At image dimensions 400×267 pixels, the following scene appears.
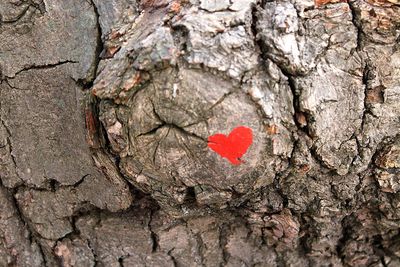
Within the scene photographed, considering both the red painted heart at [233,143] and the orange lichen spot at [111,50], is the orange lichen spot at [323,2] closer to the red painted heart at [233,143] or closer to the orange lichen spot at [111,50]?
the red painted heart at [233,143]

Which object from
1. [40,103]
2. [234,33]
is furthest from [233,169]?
[40,103]

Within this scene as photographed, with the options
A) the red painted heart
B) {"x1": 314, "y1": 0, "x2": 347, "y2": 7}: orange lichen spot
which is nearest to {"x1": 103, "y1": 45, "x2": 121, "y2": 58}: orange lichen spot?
the red painted heart

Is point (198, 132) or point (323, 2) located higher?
point (323, 2)

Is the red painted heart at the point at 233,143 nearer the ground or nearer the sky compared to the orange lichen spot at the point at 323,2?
nearer the ground

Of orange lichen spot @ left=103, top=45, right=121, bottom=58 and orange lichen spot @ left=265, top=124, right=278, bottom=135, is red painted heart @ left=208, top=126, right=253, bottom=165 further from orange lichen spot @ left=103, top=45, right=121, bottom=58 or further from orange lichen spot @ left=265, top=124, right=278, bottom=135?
orange lichen spot @ left=103, top=45, right=121, bottom=58

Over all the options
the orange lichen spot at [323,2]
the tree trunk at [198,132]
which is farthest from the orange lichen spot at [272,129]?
the orange lichen spot at [323,2]

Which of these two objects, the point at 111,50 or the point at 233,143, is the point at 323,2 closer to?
the point at 233,143

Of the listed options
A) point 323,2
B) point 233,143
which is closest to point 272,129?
point 233,143
